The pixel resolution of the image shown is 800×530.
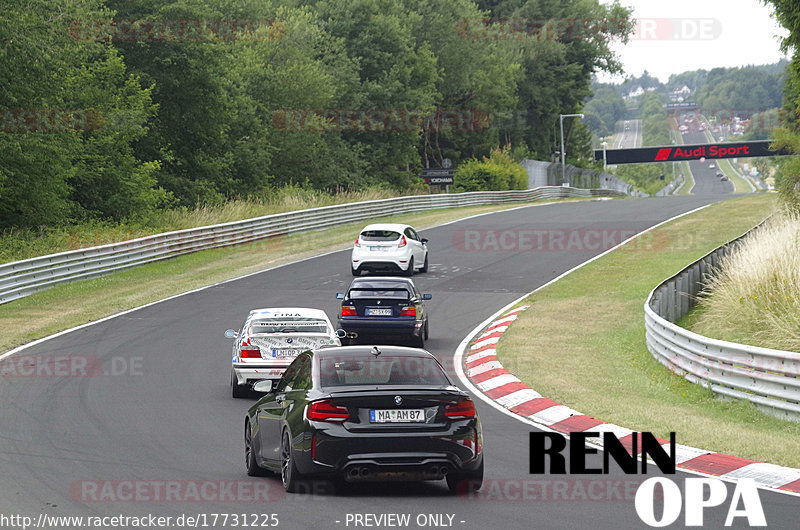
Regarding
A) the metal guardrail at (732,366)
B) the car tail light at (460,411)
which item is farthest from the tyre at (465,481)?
the metal guardrail at (732,366)

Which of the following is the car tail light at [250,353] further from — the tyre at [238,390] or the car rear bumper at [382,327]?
the car rear bumper at [382,327]

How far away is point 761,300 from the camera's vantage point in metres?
20.0

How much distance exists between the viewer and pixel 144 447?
11.6 meters

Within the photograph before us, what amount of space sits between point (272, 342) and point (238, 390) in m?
0.86

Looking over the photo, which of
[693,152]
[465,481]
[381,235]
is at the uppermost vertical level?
[465,481]

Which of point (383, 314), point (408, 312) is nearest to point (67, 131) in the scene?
point (383, 314)

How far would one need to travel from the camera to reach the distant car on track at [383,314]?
66.0 ft

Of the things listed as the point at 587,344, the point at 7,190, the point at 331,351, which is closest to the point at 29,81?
the point at 7,190

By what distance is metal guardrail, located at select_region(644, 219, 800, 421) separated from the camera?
13070 mm

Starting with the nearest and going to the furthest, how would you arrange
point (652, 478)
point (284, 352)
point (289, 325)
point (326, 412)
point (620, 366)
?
point (326, 412) < point (652, 478) < point (284, 352) < point (289, 325) < point (620, 366)

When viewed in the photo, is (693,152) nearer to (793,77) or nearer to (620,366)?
(793,77)

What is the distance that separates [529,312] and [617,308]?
7.42ft

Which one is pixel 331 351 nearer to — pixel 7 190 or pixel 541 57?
pixel 7 190

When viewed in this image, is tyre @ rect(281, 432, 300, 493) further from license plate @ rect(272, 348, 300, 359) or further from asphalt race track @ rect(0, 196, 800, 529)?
license plate @ rect(272, 348, 300, 359)
